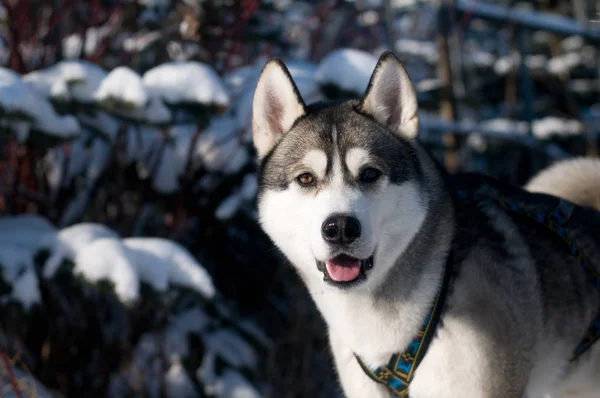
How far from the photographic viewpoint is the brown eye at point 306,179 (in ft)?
7.44

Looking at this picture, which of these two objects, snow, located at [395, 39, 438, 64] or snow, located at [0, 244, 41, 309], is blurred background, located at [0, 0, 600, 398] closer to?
snow, located at [0, 244, 41, 309]

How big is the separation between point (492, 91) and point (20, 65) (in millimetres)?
7338

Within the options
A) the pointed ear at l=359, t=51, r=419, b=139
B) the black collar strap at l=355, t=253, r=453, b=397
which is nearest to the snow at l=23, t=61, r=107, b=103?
the pointed ear at l=359, t=51, r=419, b=139

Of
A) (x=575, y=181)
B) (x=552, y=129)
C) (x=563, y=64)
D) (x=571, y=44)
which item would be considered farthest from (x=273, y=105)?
(x=571, y=44)

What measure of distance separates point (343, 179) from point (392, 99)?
413mm

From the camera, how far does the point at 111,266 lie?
2.85 metres

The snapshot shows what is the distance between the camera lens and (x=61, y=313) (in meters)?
3.61

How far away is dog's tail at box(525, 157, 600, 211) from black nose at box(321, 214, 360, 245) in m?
1.44

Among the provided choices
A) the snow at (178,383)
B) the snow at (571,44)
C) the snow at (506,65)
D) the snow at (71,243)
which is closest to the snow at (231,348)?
the snow at (178,383)

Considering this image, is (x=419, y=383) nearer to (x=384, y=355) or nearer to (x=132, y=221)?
(x=384, y=355)

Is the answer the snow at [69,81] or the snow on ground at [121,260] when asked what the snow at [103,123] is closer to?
the snow at [69,81]

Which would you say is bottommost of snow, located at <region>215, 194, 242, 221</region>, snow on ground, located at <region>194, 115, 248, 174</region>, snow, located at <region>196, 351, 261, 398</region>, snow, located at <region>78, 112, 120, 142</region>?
snow, located at <region>196, 351, 261, 398</region>

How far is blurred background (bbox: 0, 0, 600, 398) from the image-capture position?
2963 mm

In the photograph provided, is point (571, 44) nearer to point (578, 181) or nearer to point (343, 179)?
point (578, 181)
